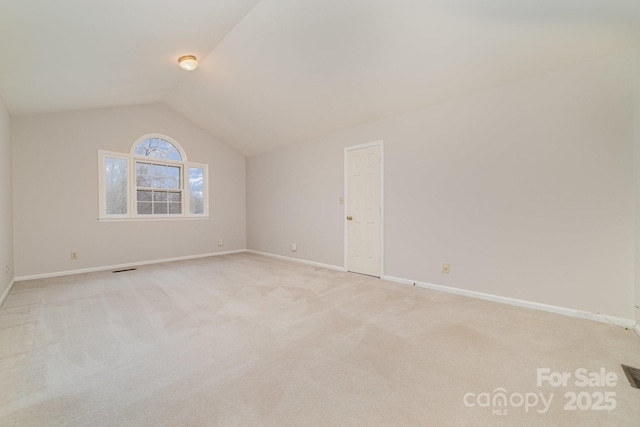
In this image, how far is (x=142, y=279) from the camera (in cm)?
399

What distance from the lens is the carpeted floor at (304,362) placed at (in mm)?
1382

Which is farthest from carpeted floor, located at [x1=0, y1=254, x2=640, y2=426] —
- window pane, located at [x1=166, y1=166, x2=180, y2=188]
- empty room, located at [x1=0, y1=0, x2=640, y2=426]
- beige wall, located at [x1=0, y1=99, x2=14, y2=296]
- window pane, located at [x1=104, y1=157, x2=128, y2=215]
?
window pane, located at [x1=166, y1=166, x2=180, y2=188]

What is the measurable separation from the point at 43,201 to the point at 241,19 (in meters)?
4.23

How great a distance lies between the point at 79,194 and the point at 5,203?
40.1 inches

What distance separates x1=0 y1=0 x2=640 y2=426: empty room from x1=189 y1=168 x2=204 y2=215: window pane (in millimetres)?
1002

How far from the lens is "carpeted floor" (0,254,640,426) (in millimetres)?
1382

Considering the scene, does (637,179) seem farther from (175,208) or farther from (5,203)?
(5,203)

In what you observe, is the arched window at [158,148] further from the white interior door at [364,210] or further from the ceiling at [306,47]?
the white interior door at [364,210]

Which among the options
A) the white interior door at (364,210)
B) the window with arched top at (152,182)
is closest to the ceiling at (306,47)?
the white interior door at (364,210)

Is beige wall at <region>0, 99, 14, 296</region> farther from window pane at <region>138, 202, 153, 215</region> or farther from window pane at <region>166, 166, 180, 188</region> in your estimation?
window pane at <region>166, 166, 180, 188</region>

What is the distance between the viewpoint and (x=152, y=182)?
5.27 m

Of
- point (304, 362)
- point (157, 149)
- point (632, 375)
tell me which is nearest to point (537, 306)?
point (632, 375)

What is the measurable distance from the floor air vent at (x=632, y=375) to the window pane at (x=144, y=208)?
6589mm

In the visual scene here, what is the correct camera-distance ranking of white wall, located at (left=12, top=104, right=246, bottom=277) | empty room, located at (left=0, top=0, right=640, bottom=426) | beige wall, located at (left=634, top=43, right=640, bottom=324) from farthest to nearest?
white wall, located at (left=12, top=104, right=246, bottom=277)
beige wall, located at (left=634, top=43, right=640, bottom=324)
empty room, located at (left=0, top=0, right=640, bottom=426)
